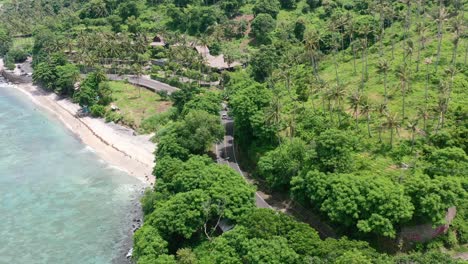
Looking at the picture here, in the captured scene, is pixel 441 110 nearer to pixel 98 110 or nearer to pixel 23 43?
pixel 98 110

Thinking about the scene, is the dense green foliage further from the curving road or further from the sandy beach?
the sandy beach

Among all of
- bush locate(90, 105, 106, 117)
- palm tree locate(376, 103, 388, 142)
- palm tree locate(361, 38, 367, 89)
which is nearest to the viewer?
palm tree locate(376, 103, 388, 142)

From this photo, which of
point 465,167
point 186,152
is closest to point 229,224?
point 186,152

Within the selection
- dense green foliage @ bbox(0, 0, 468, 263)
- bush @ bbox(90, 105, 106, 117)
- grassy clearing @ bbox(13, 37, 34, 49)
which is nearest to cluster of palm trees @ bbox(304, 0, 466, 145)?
dense green foliage @ bbox(0, 0, 468, 263)

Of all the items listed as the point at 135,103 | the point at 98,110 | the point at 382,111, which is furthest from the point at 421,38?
the point at 98,110

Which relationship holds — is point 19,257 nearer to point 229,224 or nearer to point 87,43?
point 229,224

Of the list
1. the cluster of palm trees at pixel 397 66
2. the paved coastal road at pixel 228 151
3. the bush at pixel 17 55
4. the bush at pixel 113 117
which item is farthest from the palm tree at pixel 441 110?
the bush at pixel 17 55
